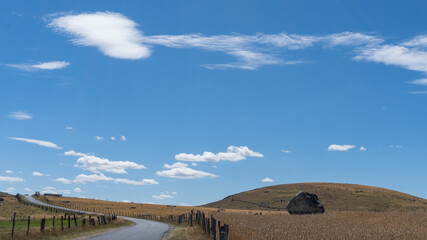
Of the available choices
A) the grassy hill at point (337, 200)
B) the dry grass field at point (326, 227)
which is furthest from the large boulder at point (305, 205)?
the grassy hill at point (337, 200)

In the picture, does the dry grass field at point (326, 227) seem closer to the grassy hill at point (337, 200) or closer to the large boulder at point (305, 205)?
the large boulder at point (305, 205)

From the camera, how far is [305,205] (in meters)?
53.6

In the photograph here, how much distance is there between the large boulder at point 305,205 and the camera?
2093 inches

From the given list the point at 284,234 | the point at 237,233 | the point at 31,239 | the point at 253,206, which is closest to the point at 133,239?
the point at 31,239

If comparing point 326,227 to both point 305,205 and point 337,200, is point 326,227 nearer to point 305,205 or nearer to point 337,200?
point 305,205

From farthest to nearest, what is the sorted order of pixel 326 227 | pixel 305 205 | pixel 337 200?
pixel 337 200 < pixel 305 205 < pixel 326 227

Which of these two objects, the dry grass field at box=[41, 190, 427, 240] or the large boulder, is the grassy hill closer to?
the large boulder

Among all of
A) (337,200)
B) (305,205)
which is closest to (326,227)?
(305,205)

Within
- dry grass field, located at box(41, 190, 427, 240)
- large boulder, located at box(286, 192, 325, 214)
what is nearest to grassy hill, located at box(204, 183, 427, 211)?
large boulder, located at box(286, 192, 325, 214)

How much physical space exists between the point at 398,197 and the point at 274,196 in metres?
48.8

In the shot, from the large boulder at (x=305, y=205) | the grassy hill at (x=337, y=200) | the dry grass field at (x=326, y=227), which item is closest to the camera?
the dry grass field at (x=326, y=227)

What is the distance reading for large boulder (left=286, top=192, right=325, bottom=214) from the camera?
2093 inches

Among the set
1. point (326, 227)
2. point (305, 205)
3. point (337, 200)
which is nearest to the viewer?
point (326, 227)

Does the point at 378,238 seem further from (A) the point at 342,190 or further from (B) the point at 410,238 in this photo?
(A) the point at 342,190
